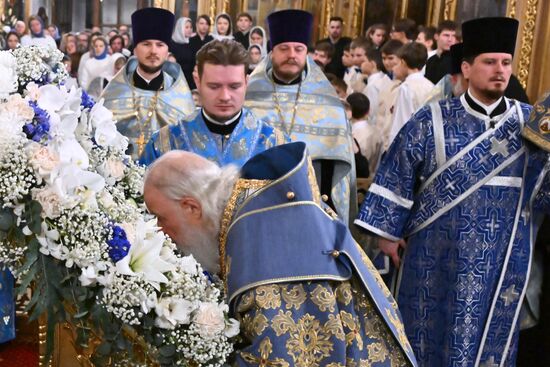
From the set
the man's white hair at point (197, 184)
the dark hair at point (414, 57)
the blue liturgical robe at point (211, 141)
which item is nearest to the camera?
the man's white hair at point (197, 184)

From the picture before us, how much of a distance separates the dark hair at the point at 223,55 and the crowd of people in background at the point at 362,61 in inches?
17.7

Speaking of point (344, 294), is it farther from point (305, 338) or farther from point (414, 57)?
point (414, 57)

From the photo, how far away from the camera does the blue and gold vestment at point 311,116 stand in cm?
501

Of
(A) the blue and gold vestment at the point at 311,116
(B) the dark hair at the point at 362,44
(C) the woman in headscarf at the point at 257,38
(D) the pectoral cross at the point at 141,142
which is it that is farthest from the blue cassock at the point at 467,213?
(C) the woman in headscarf at the point at 257,38

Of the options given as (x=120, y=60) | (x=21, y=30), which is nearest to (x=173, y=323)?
(x=120, y=60)

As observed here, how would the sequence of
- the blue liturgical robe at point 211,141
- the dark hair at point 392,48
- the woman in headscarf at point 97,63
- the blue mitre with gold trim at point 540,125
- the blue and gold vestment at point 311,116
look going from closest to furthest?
1. the blue liturgical robe at point 211,141
2. the blue mitre with gold trim at point 540,125
3. the blue and gold vestment at point 311,116
4. the dark hair at point 392,48
5. the woman in headscarf at point 97,63

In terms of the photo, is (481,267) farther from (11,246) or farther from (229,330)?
(11,246)

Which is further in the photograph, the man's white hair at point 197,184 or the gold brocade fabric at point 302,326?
the man's white hair at point 197,184

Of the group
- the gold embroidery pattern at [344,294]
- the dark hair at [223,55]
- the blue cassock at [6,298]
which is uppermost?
the dark hair at [223,55]

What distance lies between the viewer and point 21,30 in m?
15.4

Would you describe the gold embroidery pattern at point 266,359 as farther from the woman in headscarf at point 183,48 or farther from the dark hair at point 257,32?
the dark hair at point 257,32

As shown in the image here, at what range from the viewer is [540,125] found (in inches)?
165

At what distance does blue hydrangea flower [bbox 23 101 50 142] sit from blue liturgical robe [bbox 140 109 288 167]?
162cm

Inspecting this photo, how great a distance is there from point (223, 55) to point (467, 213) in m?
1.42
